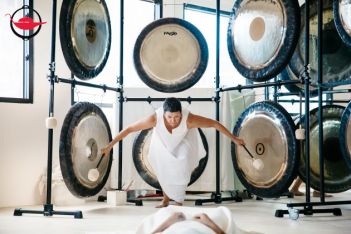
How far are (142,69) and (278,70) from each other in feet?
4.66

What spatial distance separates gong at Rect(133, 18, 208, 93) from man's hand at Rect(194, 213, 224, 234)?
2.64 m

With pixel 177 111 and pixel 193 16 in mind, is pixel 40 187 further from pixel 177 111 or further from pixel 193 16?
pixel 193 16

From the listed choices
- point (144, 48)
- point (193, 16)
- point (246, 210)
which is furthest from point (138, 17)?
point (246, 210)

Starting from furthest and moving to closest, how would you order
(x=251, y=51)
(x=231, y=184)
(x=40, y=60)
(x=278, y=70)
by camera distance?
(x=231, y=184), (x=40, y=60), (x=251, y=51), (x=278, y=70)

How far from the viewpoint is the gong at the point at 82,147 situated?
4113 millimetres

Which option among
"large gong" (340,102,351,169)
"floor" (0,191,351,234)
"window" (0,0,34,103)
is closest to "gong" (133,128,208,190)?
"floor" (0,191,351,234)

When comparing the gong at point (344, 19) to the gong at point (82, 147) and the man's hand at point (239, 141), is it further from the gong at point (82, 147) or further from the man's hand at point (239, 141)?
the gong at point (82, 147)

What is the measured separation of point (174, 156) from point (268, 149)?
82cm

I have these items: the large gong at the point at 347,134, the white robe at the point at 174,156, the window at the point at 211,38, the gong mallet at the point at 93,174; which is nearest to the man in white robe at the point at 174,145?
the white robe at the point at 174,156

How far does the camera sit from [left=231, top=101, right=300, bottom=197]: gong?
13.9 feet

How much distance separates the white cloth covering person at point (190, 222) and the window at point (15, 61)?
8.32 ft

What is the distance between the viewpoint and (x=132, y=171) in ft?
17.7

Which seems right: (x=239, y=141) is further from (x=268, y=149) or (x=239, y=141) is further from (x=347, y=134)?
(x=347, y=134)

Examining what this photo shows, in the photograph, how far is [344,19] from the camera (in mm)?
4023
